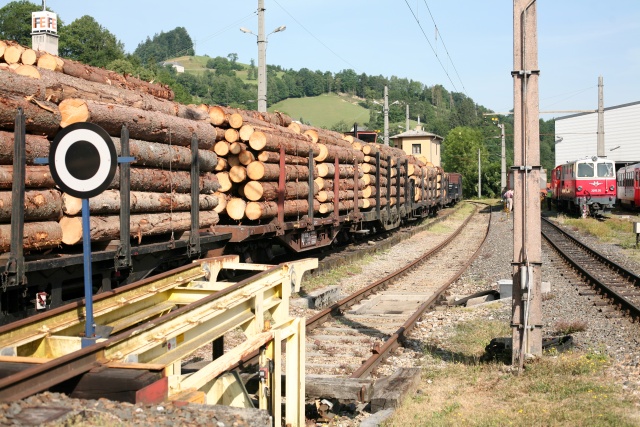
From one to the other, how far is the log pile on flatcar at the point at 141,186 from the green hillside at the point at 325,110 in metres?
114

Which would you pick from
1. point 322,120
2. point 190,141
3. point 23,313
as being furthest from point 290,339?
point 322,120

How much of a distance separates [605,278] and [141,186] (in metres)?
10.4

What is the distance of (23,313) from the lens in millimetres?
6949

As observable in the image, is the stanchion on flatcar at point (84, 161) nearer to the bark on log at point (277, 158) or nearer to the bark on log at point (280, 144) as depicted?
the bark on log at point (280, 144)

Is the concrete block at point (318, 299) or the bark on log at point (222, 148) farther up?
the bark on log at point (222, 148)

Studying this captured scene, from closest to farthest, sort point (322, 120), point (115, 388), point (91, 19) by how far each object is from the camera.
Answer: point (115, 388) → point (91, 19) → point (322, 120)

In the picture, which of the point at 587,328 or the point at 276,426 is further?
the point at 587,328

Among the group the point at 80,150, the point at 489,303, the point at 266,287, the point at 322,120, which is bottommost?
the point at 489,303

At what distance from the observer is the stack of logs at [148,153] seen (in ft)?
23.3

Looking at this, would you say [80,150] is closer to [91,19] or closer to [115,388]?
[115,388]

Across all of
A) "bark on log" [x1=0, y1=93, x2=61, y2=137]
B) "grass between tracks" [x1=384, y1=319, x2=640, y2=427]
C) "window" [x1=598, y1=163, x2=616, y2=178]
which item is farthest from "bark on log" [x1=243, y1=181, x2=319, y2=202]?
"window" [x1=598, y1=163, x2=616, y2=178]

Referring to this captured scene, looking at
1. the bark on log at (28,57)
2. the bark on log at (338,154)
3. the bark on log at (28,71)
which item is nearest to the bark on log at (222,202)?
the bark on log at (338,154)

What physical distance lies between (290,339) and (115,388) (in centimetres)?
209

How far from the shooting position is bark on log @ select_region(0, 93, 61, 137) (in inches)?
266
